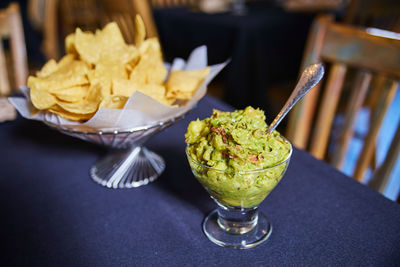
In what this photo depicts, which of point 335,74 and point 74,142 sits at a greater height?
point 335,74

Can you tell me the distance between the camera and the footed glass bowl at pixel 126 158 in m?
0.60

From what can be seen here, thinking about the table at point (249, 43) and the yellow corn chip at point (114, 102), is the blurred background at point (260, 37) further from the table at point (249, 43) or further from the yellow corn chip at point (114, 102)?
the yellow corn chip at point (114, 102)

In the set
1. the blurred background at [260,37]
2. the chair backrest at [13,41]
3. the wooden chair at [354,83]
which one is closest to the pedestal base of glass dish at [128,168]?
the wooden chair at [354,83]

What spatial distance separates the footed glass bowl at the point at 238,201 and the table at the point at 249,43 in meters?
1.42

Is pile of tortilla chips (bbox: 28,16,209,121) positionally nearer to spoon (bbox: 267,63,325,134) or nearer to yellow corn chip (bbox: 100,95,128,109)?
yellow corn chip (bbox: 100,95,128,109)

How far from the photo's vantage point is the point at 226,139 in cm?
Answer: 46

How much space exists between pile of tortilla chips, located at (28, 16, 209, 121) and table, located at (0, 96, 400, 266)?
0.16 m

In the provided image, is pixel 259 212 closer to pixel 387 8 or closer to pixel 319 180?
pixel 319 180

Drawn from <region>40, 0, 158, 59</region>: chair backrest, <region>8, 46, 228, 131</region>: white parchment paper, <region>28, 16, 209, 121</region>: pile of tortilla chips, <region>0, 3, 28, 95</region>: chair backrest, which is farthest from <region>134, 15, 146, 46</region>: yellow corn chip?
<region>40, 0, 158, 59</region>: chair backrest

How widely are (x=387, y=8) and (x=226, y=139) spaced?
5.86 ft

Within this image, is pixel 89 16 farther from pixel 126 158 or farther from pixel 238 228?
pixel 238 228

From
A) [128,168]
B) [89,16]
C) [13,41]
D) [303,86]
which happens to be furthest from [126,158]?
[89,16]

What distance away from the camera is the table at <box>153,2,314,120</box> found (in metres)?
1.85

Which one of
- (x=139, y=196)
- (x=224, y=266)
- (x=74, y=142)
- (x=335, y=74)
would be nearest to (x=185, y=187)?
(x=139, y=196)
